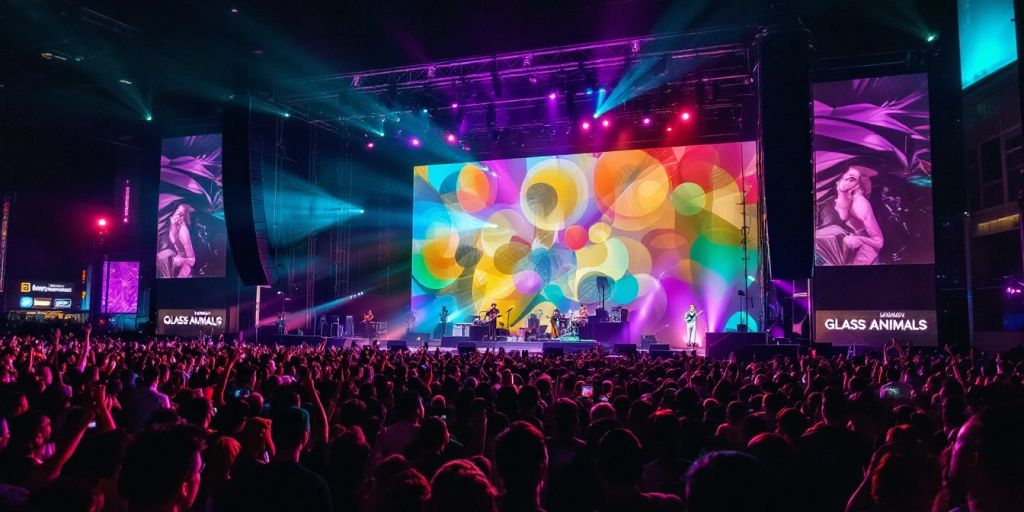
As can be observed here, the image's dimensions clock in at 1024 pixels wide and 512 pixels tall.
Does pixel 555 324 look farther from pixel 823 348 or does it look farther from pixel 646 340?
pixel 823 348

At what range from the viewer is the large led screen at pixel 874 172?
17.2m

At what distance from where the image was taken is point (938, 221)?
56.8ft

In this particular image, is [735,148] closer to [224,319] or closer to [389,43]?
[389,43]

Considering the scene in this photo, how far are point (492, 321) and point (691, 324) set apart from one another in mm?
6831

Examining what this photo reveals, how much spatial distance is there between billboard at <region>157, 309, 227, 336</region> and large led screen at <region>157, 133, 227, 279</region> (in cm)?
131

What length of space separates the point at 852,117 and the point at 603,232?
9.10 m

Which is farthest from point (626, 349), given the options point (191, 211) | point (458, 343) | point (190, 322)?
point (191, 211)

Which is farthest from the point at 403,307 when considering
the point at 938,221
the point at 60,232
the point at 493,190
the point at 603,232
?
the point at 938,221

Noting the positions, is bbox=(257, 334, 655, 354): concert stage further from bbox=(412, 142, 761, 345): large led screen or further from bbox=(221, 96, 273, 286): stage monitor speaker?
bbox=(221, 96, 273, 286): stage monitor speaker

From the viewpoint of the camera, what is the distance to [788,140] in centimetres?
1179

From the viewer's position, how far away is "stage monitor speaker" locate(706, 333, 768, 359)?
16062 mm

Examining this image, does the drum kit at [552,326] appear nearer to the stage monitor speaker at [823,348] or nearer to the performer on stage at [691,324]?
the performer on stage at [691,324]

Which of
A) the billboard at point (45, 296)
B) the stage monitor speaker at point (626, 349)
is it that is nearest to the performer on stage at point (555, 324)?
the stage monitor speaker at point (626, 349)

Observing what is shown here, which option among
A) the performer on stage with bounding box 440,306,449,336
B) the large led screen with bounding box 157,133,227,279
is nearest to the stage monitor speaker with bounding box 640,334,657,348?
the performer on stage with bounding box 440,306,449,336
